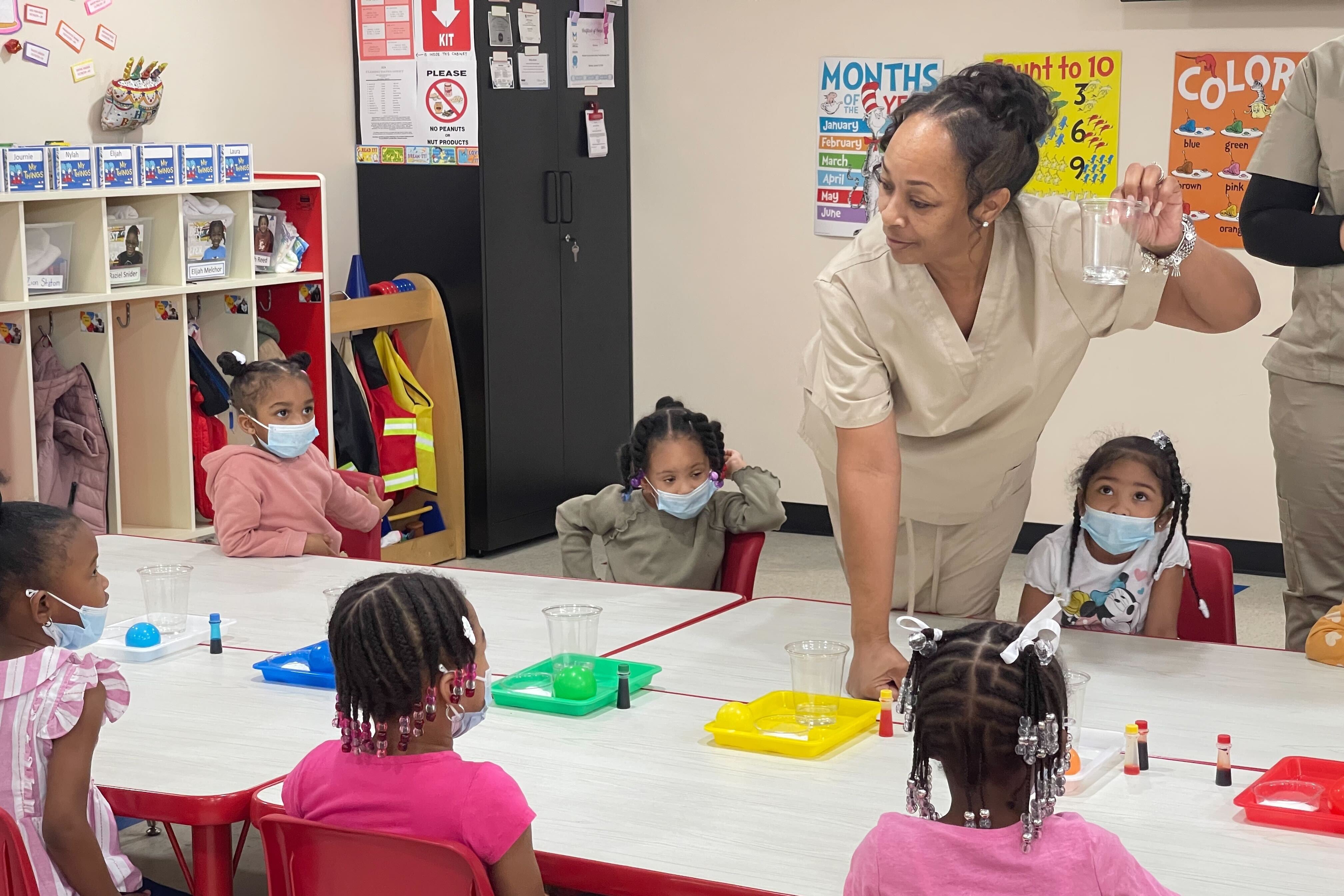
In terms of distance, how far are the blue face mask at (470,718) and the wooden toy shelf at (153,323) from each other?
8.18ft

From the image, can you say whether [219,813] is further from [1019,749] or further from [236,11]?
[236,11]

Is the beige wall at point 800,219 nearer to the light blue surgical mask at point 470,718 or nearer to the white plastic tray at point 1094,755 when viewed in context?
the white plastic tray at point 1094,755

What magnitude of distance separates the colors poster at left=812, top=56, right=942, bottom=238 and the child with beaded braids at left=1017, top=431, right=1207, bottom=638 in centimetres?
287

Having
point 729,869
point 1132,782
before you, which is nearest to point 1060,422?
point 1132,782

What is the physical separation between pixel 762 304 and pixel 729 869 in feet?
14.5

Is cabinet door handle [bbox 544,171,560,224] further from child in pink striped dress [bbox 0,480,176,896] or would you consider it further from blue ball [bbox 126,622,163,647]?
child in pink striped dress [bbox 0,480,176,896]

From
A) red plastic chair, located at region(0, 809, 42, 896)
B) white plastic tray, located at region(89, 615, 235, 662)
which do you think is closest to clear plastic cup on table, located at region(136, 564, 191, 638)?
white plastic tray, located at region(89, 615, 235, 662)

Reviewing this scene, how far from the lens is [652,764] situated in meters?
1.85

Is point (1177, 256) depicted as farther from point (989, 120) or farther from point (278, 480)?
point (278, 480)

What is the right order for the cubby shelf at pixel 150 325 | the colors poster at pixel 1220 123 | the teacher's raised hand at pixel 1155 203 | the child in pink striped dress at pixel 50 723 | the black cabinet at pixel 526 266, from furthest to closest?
the black cabinet at pixel 526 266 < the colors poster at pixel 1220 123 < the cubby shelf at pixel 150 325 < the teacher's raised hand at pixel 1155 203 < the child in pink striped dress at pixel 50 723

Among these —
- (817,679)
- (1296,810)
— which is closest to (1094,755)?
(1296,810)

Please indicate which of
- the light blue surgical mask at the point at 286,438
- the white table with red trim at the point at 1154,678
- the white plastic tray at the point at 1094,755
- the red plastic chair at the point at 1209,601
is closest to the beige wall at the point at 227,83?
the light blue surgical mask at the point at 286,438

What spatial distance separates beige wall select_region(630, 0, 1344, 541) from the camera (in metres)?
5.12

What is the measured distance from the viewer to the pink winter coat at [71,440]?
4.03m
